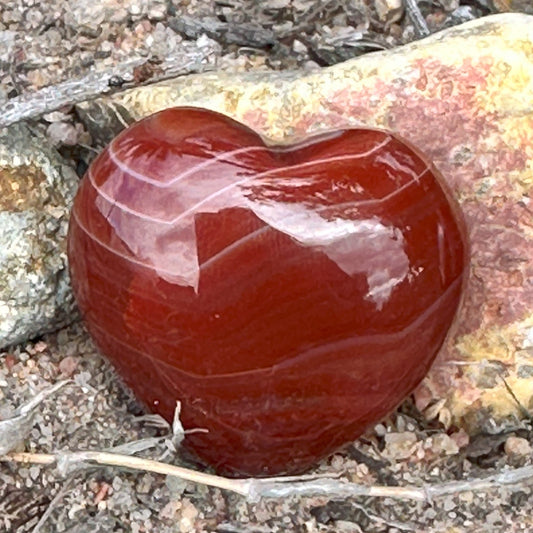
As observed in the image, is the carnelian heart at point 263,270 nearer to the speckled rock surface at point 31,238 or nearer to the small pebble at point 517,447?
the speckled rock surface at point 31,238

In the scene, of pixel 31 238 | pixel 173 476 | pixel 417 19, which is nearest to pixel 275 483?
pixel 173 476

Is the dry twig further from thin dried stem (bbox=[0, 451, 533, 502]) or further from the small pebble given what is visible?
the small pebble

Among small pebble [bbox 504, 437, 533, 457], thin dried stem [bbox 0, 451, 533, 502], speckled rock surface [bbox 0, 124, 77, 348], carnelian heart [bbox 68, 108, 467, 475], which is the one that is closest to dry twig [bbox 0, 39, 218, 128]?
speckled rock surface [bbox 0, 124, 77, 348]

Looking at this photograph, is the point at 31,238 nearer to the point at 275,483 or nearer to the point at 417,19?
the point at 275,483

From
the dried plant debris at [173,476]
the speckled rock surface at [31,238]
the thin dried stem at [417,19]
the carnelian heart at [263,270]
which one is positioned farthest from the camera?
the thin dried stem at [417,19]

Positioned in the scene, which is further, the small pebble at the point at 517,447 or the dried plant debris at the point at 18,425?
the small pebble at the point at 517,447

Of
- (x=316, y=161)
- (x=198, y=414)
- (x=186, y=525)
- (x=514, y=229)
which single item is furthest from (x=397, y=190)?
(x=186, y=525)

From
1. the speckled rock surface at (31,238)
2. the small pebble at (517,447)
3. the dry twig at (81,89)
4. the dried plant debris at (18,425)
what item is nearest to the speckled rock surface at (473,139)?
the small pebble at (517,447)
